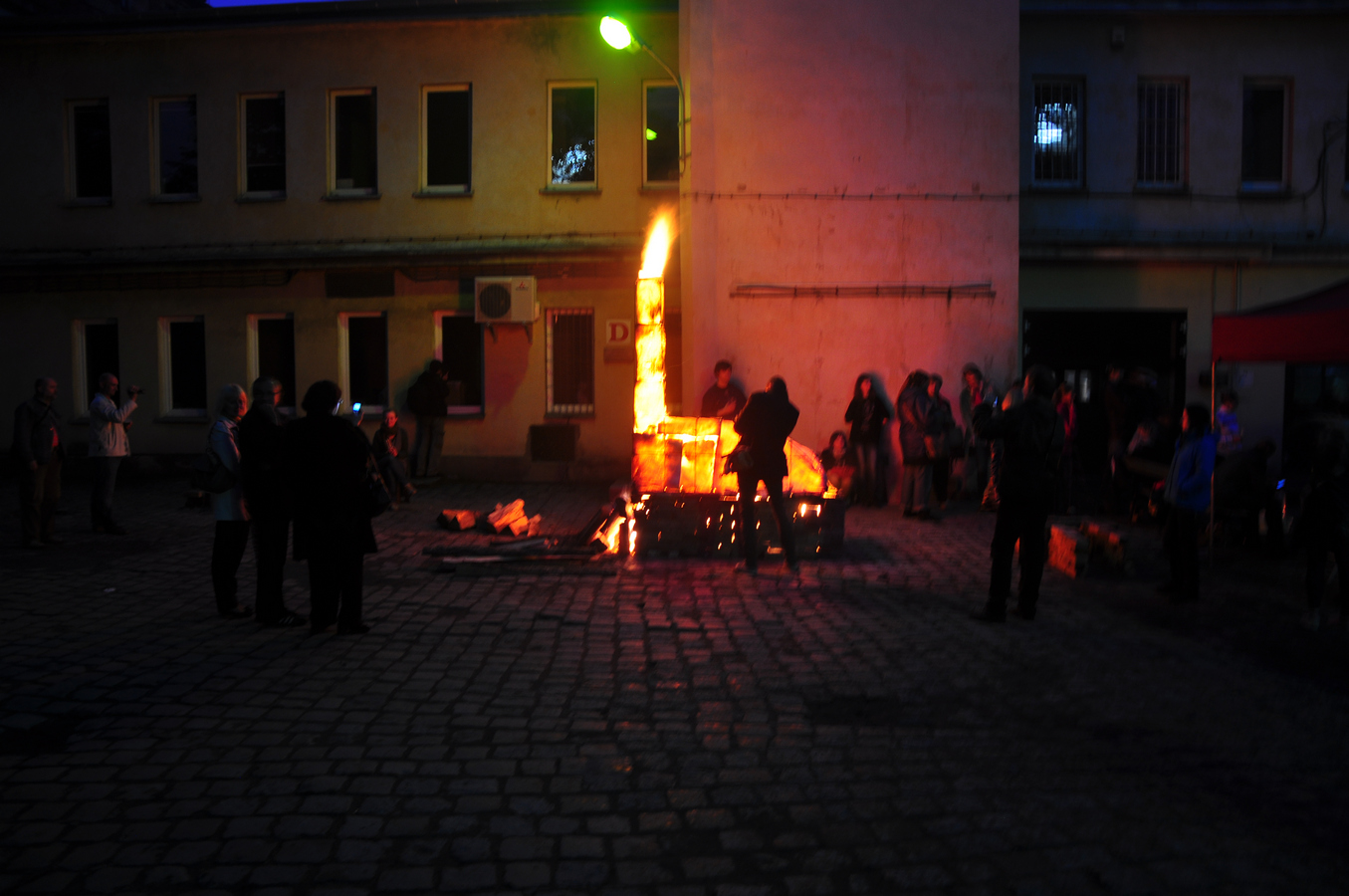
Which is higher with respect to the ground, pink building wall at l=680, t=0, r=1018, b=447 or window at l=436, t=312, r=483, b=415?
pink building wall at l=680, t=0, r=1018, b=447

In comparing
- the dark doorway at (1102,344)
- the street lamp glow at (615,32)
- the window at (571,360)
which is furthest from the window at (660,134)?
the dark doorway at (1102,344)

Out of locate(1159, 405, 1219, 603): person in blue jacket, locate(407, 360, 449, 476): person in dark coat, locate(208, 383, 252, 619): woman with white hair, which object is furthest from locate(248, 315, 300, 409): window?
locate(1159, 405, 1219, 603): person in blue jacket

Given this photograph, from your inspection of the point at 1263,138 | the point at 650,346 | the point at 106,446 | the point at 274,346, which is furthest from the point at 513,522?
the point at 1263,138

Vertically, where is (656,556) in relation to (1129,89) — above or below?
below

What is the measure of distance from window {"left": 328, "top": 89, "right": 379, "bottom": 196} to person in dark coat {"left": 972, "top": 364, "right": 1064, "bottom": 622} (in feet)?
45.4

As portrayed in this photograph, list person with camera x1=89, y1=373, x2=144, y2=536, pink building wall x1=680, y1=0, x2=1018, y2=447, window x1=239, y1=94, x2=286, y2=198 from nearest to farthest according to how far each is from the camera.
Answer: person with camera x1=89, y1=373, x2=144, y2=536, pink building wall x1=680, y1=0, x2=1018, y2=447, window x1=239, y1=94, x2=286, y2=198

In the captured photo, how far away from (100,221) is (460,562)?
13572mm

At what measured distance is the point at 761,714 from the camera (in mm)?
5191

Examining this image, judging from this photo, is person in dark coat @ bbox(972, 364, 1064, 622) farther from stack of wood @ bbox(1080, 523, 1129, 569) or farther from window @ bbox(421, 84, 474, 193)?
window @ bbox(421, 84, 474, 193)

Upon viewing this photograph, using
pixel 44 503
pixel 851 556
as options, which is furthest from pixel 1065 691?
pixel 44 503

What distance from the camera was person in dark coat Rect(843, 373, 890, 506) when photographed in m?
13.2

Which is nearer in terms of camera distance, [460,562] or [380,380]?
[460,562]

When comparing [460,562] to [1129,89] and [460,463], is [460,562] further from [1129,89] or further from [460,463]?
[1129,89]

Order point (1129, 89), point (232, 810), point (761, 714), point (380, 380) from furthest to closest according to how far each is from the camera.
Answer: point (380, 380)
point (1129, 89)
point (761, 714)
point (232, 810)
